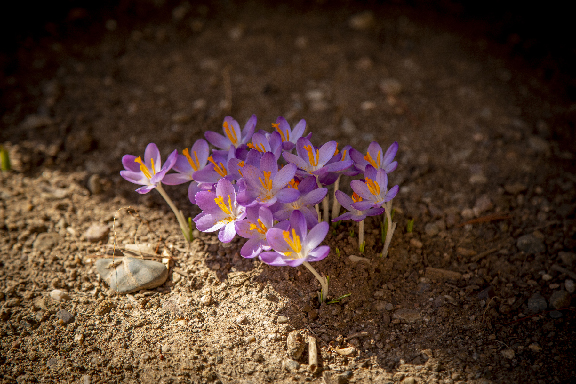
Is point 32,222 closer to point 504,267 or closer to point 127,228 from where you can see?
point 127,228

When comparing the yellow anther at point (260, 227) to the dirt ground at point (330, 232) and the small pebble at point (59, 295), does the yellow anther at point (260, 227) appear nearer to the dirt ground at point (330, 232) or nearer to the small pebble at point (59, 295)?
the dirt ground at point (330, 232)

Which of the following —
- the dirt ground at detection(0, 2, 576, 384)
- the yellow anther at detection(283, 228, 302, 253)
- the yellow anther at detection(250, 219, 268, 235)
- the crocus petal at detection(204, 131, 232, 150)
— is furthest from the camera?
the crocus petal at detection(204, 131, 232, 150)

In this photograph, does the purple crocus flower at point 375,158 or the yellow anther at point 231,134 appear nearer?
the purple crocus flower at point 375,158

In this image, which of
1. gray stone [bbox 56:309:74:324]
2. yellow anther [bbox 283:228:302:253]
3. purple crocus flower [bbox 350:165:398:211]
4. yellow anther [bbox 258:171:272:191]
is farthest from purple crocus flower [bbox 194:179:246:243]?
gray stone [bbox 56:309:74:324]

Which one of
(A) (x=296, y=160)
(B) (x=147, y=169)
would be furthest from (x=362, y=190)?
(B) (x=147, y=169)

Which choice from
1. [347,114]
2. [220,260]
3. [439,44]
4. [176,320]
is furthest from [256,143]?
[439,44]

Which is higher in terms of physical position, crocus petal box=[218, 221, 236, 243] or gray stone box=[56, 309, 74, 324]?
crocus petal box=[218, 221, 236, 243]

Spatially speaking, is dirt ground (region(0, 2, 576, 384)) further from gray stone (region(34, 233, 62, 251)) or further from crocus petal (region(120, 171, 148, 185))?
crocus petal (region(120, 171, 148, 185))

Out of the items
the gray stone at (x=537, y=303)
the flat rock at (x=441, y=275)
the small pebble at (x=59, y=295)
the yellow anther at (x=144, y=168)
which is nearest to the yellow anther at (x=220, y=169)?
the yellow anther at (x=144, y=168)
